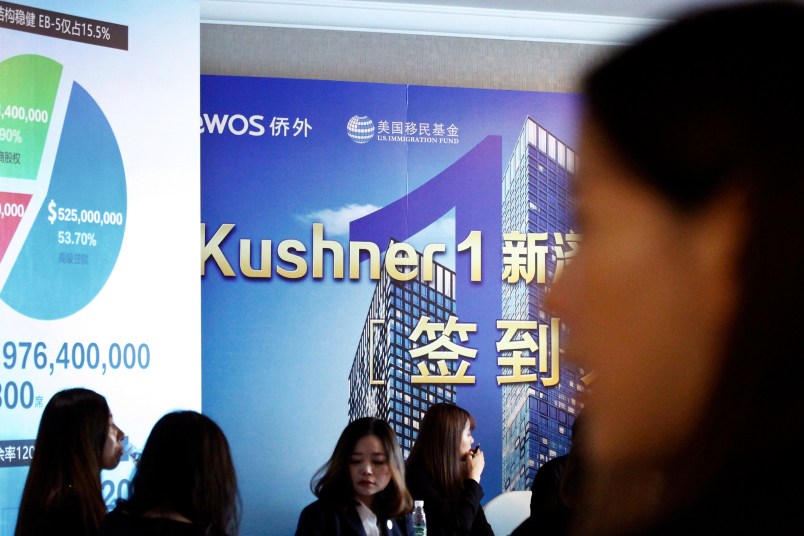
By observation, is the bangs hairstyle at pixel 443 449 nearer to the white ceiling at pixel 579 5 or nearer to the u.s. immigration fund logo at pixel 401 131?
the u.s. immigration fund logo at pixel 401 131

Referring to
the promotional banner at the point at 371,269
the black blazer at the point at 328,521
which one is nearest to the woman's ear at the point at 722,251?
the black blazer at the point at 328,521

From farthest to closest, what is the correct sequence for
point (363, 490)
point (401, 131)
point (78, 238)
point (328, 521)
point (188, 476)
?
point (401, 131), point (363, 490), point (328, 521), point (78, 238), point (188, 476)

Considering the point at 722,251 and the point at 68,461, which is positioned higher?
the point at 722,251

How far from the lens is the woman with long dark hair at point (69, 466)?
3197 millimetres

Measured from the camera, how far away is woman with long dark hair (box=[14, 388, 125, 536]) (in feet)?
10.5

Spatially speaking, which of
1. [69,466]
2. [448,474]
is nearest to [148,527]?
[69,466]

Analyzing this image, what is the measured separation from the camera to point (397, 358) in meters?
5.23

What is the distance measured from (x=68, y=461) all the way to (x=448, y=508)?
5.28 ft

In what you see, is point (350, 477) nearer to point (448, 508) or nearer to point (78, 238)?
point (448, 508)

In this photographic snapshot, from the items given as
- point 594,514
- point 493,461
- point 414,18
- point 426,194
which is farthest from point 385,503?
point 594,514

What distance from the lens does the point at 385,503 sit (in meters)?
3.97

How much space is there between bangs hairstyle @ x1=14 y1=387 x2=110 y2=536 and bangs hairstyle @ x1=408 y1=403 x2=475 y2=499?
1.53 m

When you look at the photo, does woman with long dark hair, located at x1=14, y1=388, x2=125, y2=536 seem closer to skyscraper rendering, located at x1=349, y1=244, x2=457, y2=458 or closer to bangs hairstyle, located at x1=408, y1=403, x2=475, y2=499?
bangs hairstyle, located at x1=408, y1=403, x2=475, y2=499

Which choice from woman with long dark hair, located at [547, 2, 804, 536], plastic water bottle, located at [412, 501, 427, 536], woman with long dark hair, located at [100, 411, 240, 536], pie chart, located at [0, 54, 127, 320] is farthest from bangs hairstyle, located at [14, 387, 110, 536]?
woman with long dark hair, located at [547, 2, 804, 536]
